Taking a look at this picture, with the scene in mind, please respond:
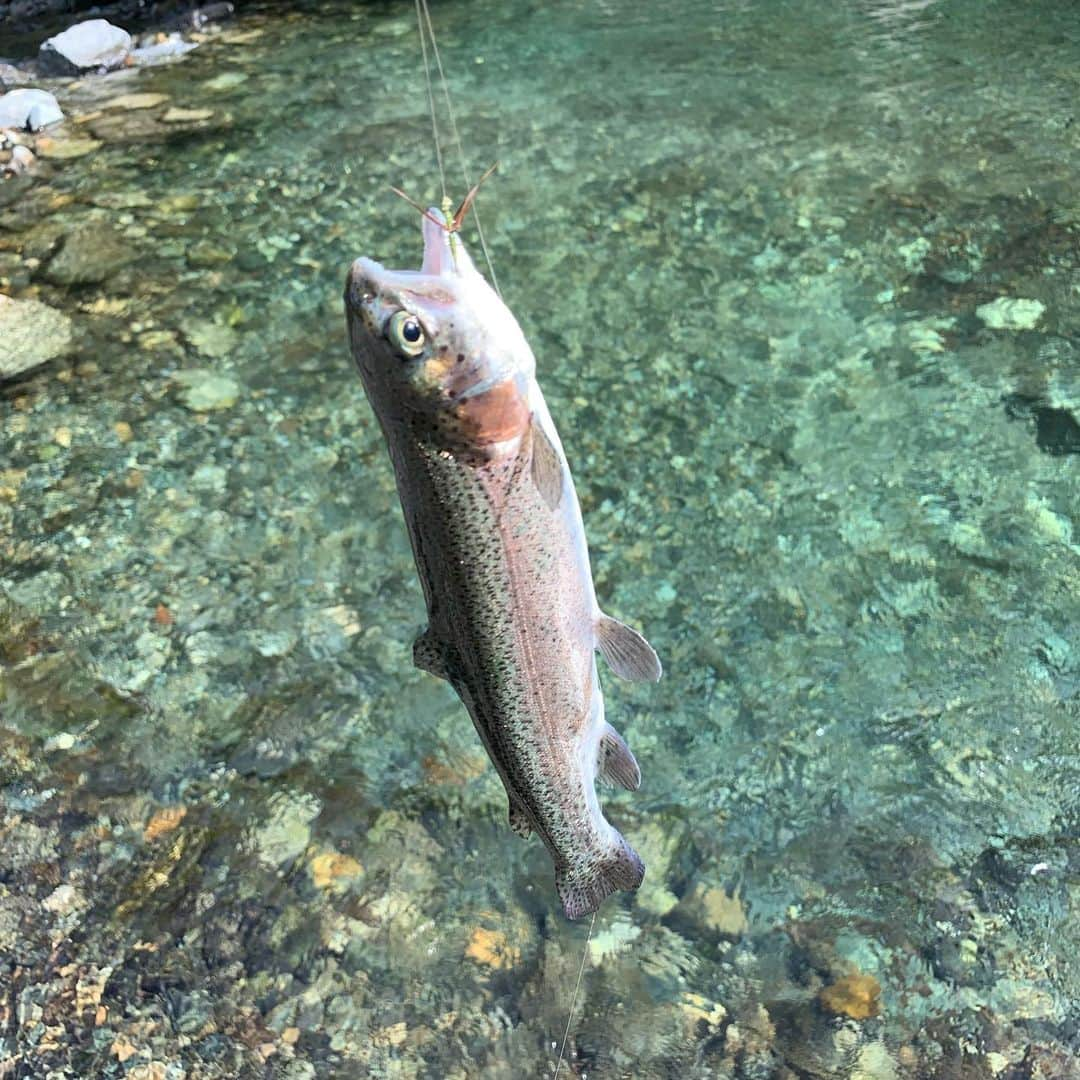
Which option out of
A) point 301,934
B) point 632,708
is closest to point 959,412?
point 632,708

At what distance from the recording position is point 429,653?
92.4 inches

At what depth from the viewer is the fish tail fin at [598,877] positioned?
255 centimetres

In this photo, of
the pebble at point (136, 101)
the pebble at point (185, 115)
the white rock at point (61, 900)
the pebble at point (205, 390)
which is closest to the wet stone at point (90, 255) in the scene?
the pebble at point (205, 390)

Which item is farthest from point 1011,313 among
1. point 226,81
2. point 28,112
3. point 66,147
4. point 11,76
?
point 11,76

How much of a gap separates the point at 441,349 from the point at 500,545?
1.47 ft

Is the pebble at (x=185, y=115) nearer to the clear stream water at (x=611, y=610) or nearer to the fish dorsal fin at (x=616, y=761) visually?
the clear stream water at (x=611, y=610)

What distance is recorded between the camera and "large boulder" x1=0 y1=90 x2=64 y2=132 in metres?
8.31

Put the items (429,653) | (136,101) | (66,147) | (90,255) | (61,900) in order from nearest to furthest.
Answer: (429,653) < (61,900) < (90,255) < (66,147) < (136,101)

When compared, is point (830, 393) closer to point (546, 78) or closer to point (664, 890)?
point (664, 890)

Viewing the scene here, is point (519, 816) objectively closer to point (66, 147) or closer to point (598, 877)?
point (598, 877)

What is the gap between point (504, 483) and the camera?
212 centimetres

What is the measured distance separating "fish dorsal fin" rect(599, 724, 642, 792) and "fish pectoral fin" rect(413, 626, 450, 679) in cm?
48

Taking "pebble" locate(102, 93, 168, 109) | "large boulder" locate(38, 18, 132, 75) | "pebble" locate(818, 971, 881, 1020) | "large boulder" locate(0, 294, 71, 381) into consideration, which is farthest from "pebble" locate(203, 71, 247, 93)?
"pebble" locate(818, 971, 881, 1020)

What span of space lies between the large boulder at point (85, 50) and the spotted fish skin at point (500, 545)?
9166mm
